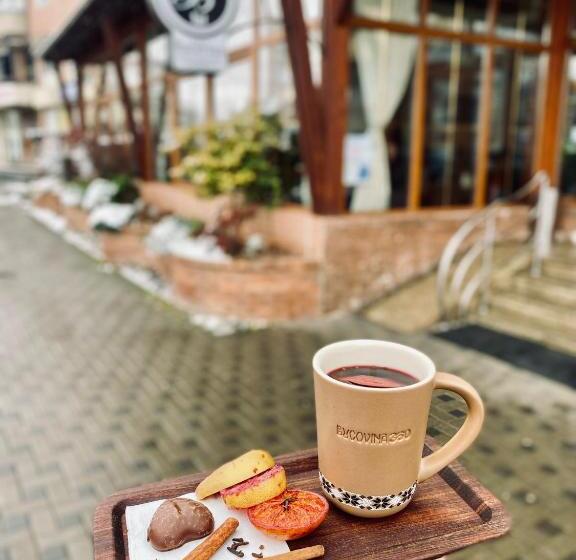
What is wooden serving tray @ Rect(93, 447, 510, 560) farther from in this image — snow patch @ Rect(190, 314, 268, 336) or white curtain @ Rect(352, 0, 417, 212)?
white curtain @ Rect(352, 0, 417, 212)

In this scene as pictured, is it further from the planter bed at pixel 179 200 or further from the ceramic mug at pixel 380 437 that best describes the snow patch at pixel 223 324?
the ceramic mug at pixel 380 437

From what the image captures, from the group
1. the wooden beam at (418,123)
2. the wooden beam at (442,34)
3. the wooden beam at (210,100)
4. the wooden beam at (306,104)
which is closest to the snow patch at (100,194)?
the wooden beam at (210,100)

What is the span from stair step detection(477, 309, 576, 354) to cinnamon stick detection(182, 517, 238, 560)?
4.94 meters

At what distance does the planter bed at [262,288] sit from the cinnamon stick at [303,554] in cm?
530

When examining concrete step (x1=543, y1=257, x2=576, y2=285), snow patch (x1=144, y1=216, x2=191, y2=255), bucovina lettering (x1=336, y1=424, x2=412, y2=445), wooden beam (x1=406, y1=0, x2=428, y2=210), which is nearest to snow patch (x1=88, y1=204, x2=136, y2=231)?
snow patch (x1=144, y1=216, x2=191, y2=255)

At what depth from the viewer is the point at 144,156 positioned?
11.4 meters

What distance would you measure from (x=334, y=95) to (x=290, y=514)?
5578 millimetres

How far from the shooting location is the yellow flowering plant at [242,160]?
6828 millimetres

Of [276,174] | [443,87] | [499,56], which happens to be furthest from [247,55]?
[499,56]

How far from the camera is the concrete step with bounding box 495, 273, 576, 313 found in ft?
18.9

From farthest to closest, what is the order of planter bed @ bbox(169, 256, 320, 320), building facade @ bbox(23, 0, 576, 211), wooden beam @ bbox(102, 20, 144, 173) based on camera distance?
wooden beam @ bbox(102, 20, 144, 173), building facade @ bbox(23, 0, 576, 211), planter bed @ bbox(169, 256, 320, 320)

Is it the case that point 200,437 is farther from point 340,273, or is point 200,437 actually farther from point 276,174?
point 276,174

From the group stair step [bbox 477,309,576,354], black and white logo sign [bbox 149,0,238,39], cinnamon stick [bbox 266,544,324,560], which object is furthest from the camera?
black and white logo sign [bbox 149,0,238,39]

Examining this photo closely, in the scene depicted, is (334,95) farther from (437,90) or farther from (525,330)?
(525,330)
